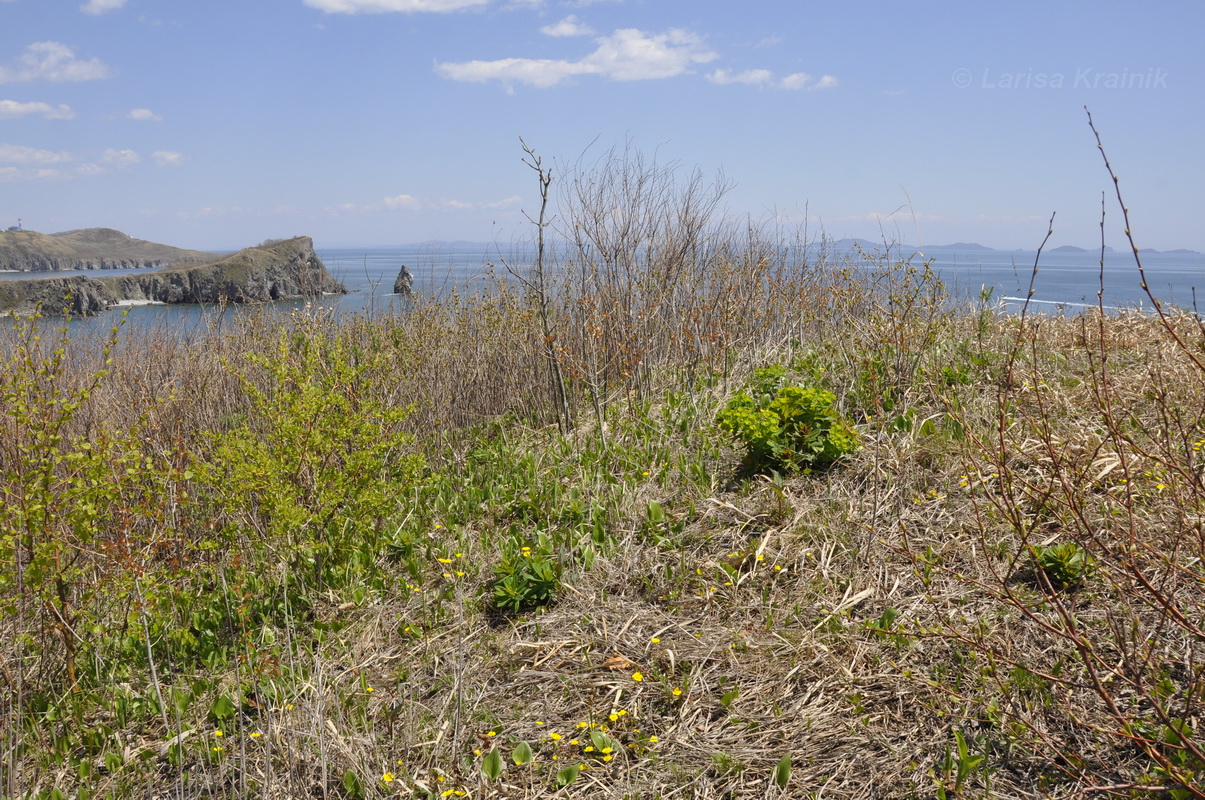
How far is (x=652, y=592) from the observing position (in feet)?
10.6

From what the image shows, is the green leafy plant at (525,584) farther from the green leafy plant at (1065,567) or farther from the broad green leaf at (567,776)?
the green leafy plant at (1065,567)

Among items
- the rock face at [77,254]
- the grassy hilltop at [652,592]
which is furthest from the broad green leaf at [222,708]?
the rock face at [77,254]

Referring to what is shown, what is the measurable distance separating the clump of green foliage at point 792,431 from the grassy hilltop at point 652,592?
0.02 m

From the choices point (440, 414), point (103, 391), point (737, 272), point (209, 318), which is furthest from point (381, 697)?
point (209, 318)

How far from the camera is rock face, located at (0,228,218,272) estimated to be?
64.1 meters

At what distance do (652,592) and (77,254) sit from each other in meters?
88.2

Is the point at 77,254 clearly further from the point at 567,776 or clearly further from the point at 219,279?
the point at 567,776

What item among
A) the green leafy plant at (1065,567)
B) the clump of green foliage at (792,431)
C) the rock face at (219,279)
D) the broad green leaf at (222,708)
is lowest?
the broad green leaf at (222,708)

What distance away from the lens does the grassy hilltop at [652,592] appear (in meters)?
2.19

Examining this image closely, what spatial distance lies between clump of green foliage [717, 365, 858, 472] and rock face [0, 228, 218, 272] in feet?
189

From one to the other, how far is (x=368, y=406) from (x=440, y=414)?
1.95 metres

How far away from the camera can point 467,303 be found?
750 centimetres

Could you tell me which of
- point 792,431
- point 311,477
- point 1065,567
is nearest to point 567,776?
point 1065,567

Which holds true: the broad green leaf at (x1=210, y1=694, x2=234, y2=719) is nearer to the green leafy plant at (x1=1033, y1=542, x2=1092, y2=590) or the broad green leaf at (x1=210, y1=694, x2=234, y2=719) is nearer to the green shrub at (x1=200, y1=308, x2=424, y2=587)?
the green shrub at (x1=200, y1=308, x2=424, y2=587)
